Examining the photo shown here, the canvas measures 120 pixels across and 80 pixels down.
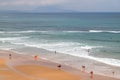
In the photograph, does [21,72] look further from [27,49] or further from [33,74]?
[27,49]

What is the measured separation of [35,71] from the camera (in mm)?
40875

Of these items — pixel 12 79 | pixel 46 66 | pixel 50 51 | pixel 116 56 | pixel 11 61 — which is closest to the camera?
pixel 12 79

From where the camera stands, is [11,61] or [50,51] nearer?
[11,61]

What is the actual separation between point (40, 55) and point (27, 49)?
7.45 metres

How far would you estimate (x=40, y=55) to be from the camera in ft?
179

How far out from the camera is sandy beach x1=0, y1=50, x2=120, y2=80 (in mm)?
37500

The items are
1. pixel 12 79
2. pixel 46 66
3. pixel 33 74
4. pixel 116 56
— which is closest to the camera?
pixel 12 79

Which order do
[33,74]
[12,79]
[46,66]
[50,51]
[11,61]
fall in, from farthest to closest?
[50,51], [11,61], [46,66], [33,74], [12,79]

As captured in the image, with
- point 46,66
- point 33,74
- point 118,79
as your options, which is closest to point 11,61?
point 46,66

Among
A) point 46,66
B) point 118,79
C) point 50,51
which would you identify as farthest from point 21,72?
point 50,51

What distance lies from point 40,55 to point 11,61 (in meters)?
7.70

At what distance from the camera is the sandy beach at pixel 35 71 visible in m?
37.5

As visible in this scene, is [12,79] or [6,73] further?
[6,73]

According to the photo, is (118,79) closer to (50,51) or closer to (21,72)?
(21,72)
